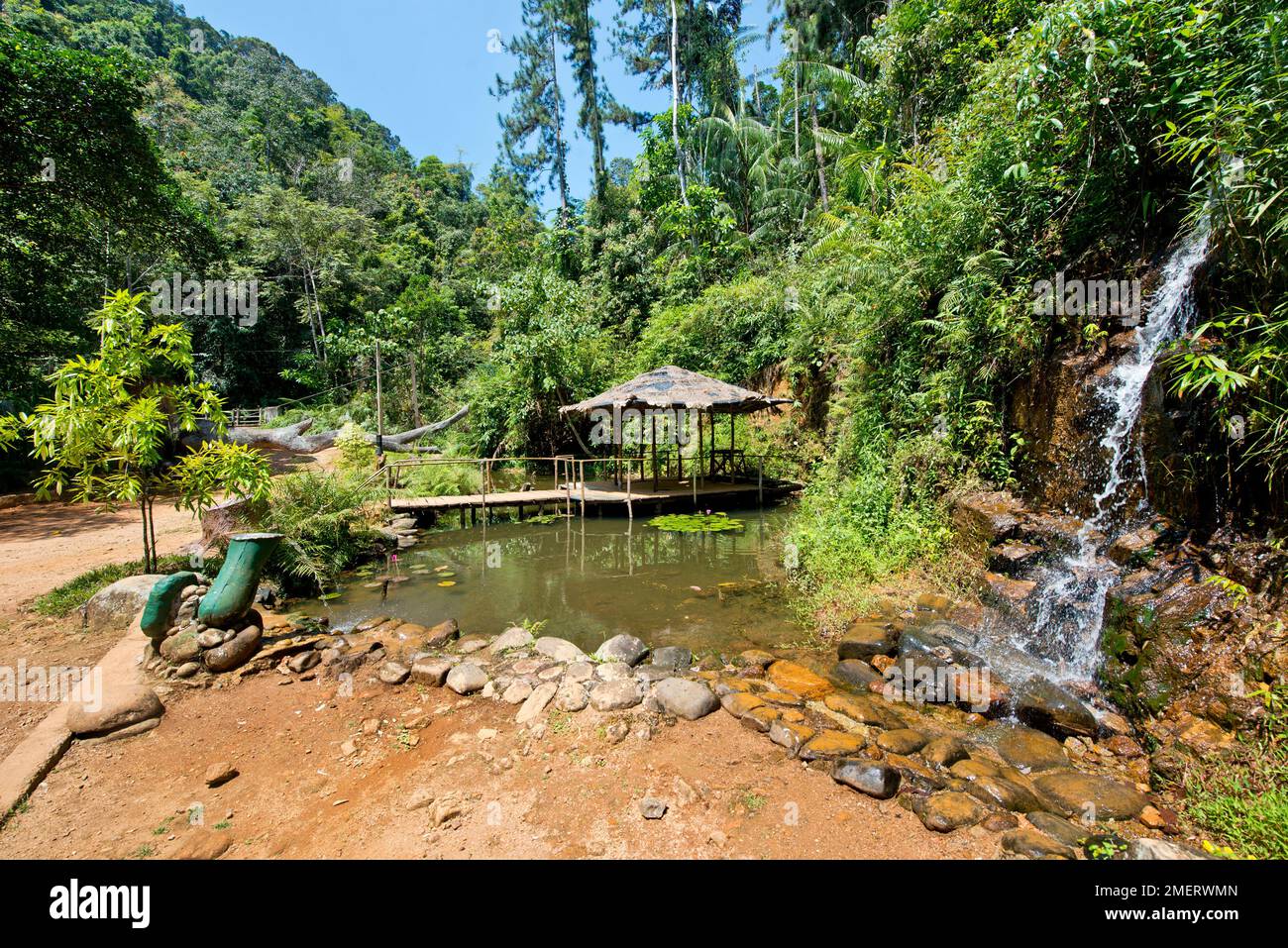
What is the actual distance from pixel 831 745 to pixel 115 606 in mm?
5932

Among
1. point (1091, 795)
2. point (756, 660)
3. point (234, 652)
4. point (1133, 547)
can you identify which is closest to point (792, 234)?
Result: point (1133, 547)

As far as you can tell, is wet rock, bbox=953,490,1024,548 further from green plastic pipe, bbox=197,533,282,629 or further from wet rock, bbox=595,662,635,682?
green plastic pipe, bbox=197,533,282,629

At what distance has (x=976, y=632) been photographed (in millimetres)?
4402

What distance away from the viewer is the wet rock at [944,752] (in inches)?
117

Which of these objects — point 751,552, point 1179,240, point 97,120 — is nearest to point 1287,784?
point 1179,240

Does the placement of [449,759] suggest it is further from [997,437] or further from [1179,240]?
[1179,240]

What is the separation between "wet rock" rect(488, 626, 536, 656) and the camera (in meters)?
4.39

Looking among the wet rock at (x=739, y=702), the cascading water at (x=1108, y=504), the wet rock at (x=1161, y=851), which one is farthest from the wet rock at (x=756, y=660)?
the wet rock at (x=1161, y=851)

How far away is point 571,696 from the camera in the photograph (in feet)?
11.4

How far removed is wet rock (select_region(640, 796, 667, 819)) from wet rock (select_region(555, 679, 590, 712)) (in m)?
1.02

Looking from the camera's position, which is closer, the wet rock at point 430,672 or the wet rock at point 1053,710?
the wet rock at point 1053,710

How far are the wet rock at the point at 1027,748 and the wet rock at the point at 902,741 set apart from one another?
1.57ft

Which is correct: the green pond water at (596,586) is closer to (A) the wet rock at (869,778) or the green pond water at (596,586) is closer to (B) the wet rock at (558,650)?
(B) the wet rock at (558,650)
